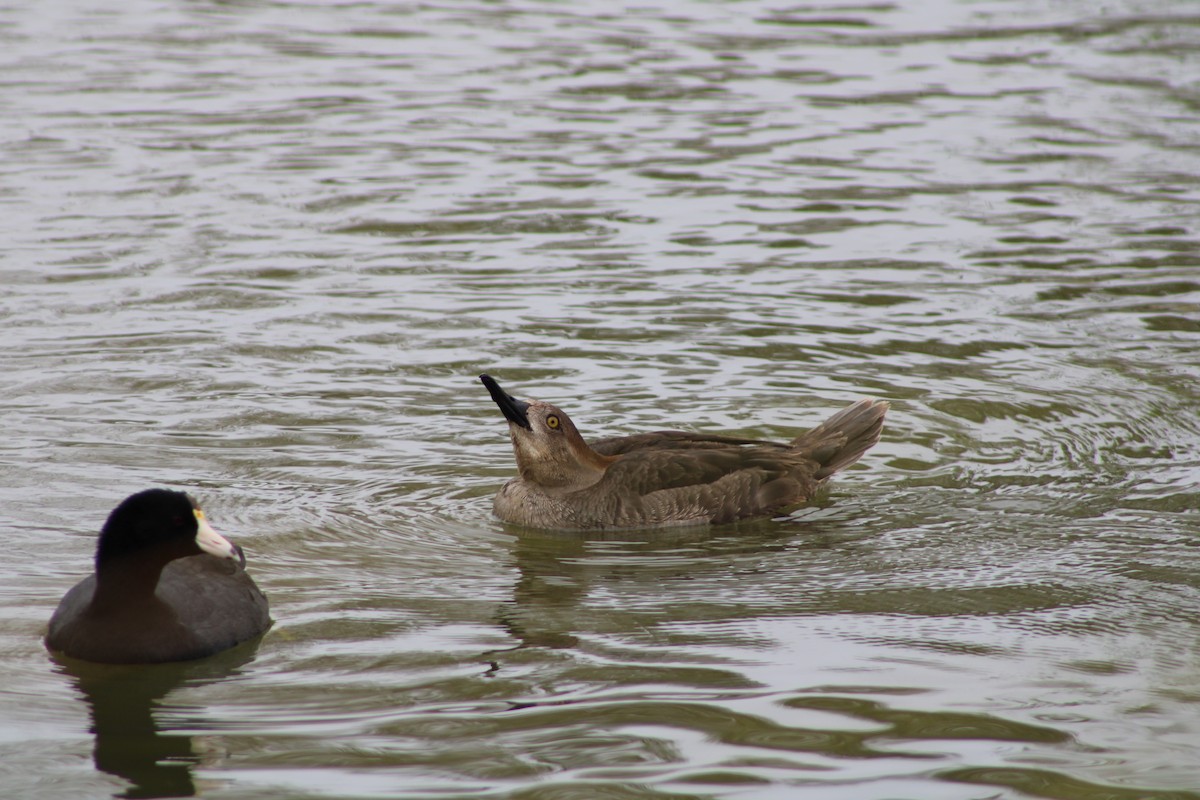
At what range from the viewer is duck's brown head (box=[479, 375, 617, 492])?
35.9 feet

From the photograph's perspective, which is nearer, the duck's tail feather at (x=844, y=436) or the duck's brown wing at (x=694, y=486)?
the duck's brown wing at (x=694, y=486)

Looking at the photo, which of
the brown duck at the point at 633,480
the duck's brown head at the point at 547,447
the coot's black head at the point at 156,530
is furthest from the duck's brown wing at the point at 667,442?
the coot's black head at the point at 156,530

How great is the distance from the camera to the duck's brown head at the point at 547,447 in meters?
11.0

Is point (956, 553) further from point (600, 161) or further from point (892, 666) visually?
point (600, 161)

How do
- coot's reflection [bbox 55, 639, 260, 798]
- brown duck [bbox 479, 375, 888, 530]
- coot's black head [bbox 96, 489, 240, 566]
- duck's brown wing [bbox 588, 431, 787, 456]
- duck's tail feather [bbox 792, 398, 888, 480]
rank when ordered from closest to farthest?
coot's reflection [bbox 55, 639, 260, 798] < coot's black head [bbox 96, 489, 240, 566] < brown duck [bbox 479, 375, 888, 530] < duck's brown wing [bbox 588, 431, 787, 456] < duck's tail feather [bbox 792, 398, 888, 480]

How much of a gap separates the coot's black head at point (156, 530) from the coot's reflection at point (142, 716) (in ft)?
1.70

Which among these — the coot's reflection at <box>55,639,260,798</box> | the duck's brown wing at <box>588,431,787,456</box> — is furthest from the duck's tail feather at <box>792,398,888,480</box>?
the coot's reflection at <box>55,639,260,798</box>

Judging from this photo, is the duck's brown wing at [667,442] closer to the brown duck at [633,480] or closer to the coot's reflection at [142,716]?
the brown duck at [633,480]

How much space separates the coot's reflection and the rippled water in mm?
25

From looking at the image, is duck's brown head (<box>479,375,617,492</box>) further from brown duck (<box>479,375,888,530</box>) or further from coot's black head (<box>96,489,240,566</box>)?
coot's black head (<box>96,489,240,566</box>)

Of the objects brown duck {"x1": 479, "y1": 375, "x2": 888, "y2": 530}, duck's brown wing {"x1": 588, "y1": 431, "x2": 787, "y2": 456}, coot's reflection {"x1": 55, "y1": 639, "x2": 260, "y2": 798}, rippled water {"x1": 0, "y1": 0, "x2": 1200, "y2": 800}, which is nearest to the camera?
coot's reflection {"x1": 55, "y1": 639, "x2": 260, "y2": 798}

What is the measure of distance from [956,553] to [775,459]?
156 centimetres

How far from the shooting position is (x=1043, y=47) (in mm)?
27078

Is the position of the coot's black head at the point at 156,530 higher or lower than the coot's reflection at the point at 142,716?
higher
